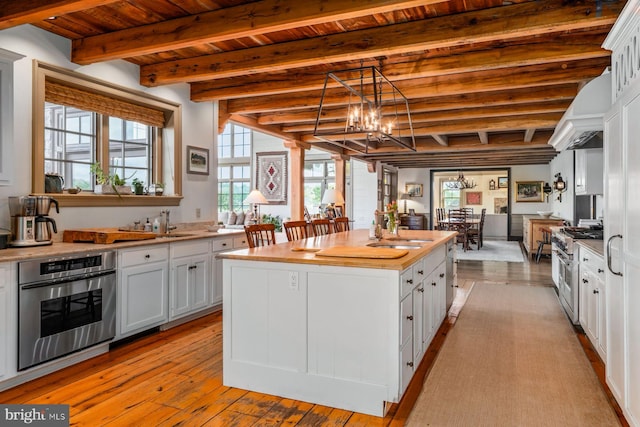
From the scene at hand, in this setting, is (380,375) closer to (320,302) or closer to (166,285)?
(320,302)

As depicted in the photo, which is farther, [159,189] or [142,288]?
[159,189]

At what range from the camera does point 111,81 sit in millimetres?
3984

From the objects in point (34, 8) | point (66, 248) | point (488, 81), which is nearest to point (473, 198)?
point (488, 81)

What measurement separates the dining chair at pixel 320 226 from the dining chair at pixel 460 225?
5.76m

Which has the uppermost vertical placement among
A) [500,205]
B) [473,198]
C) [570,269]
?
[473,198]

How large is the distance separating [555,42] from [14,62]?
4235 mm

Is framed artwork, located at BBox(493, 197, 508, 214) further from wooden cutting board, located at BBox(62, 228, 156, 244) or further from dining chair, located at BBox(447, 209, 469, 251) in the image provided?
wooden cutting board, located at BBox(62, 228, 156, 244)

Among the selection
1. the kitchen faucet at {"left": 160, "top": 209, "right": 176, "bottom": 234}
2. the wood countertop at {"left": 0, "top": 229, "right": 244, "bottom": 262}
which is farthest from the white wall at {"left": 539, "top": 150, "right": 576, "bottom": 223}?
the wood countertop at {"left": 0, "top": 229, "right": 244, "bottom": 262}

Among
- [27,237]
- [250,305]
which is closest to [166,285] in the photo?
[27,237]

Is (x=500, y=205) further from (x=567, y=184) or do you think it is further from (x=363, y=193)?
(x=567, y=184)

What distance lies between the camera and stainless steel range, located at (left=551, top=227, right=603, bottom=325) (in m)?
3.84

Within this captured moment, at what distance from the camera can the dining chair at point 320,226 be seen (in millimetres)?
4797

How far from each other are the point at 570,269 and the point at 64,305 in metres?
4.31

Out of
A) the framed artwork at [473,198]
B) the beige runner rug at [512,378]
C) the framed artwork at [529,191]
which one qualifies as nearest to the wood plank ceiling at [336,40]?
the beige runner rug at [512,378]
